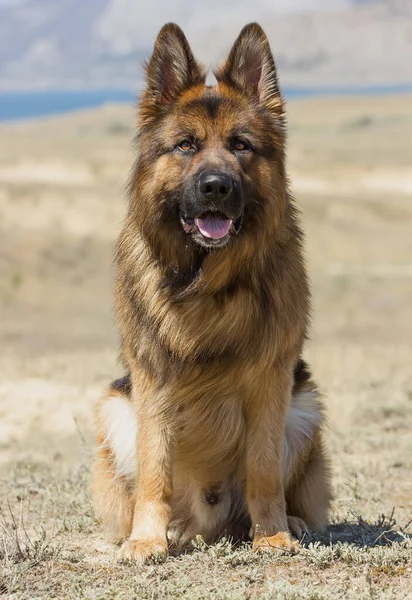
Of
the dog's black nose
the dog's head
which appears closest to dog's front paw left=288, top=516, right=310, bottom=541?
the dog's head

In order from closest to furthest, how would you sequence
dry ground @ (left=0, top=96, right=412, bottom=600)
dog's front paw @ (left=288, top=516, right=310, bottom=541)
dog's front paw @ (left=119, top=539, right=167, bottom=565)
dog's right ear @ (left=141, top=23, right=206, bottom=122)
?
dry ground @ (left=0, top=96, right=412, bottom=600) < dog's front paw @ (left=119, top=539, right=167, bottom=565) < dog's right ear @ (left=141, top=23, right=206, bottom=122) < dog's front paw @ (left=288, top=516, right=310, bottom=541)

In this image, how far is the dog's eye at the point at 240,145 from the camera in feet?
15.3

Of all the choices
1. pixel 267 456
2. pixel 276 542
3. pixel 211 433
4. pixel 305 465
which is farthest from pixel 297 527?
pixel 211 433

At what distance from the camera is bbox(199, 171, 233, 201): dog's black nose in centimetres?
441

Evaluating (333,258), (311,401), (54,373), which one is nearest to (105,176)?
(333,258)

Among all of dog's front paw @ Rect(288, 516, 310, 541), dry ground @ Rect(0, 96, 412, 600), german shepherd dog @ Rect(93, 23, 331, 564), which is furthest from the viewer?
dog's front paw @ Rect(288, 516, 310, 541)

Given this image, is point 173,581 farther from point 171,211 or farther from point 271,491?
point 171,211

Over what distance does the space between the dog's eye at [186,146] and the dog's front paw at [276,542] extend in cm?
201

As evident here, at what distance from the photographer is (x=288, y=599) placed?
3.92m

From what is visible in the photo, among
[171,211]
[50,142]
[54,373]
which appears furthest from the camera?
[50,142]

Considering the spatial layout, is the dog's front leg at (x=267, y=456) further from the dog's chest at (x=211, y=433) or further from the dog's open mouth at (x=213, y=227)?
the dog's open mouth at (x=213, y=227)

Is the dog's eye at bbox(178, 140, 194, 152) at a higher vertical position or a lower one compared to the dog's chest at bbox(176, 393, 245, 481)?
higher

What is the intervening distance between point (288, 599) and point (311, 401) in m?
1.55

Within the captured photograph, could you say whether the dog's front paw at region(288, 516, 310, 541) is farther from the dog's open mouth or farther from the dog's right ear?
the dog's right ear
